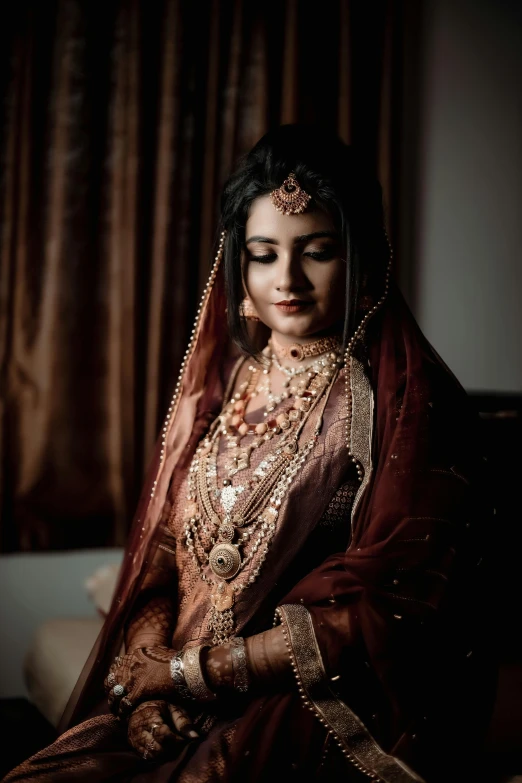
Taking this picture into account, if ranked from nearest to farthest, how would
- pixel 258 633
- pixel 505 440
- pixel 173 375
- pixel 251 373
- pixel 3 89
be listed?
pixel 258 633
pixel 251 373
pixel 505 440
pixel 3 89
pixel 173 375

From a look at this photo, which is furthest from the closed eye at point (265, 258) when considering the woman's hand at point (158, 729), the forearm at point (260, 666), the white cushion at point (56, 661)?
the white cushion at point (56, 661)

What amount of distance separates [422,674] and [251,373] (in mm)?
626

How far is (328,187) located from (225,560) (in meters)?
0.59

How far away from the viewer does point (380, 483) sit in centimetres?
118

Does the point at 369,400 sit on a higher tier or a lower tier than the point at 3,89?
lower

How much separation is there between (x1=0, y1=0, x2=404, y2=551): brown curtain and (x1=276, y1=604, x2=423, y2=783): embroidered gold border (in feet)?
4.47

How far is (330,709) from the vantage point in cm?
111

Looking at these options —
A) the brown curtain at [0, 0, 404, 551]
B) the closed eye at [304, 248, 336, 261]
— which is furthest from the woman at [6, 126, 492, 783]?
the brown curtain at [0, 0, 404, 551]

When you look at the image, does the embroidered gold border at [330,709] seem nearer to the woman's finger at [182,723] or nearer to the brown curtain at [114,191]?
the woman's finger at [182,723]

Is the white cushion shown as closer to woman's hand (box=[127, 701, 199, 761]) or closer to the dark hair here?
woman's hand (box=[127, 701, 199, 761])

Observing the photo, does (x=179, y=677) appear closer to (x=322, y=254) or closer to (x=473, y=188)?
(x=322, y=254)

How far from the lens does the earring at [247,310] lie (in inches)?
57.3

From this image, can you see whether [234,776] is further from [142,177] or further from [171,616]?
[142,177]

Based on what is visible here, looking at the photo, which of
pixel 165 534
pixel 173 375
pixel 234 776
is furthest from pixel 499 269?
pixel 234 776
